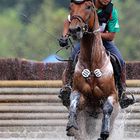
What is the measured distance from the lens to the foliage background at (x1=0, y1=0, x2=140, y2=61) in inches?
1900

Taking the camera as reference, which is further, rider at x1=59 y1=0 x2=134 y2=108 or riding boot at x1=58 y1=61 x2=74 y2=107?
riding boot at x1=58 y1=61 x2=74 y2=107

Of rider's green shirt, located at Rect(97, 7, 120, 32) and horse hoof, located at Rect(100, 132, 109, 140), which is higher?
rider's green shirt, located at Rect(97, 7, 120, 32)

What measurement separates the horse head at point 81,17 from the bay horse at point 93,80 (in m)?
0.02

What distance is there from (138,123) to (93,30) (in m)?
5.14

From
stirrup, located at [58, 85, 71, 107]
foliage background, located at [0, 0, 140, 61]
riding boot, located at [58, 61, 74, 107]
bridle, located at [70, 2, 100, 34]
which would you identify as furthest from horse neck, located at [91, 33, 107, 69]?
foliage background, located at [0, 0, 140, 61]

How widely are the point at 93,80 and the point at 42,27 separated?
130ft

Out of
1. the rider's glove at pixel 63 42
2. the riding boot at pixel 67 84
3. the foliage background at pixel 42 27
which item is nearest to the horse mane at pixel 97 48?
the rider's glove at pixel 63 42

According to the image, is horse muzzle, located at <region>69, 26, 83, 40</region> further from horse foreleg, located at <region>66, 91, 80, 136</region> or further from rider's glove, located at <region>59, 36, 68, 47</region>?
horse foreleg, located at <region>66, 91, 80, 136</region>

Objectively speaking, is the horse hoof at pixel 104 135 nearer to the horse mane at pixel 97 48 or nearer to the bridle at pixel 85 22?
the horse mane at pixel 97 48

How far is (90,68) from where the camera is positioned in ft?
48.4

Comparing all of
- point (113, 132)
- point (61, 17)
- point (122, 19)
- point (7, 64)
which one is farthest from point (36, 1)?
point (113, 132)

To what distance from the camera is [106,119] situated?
48.4 feet

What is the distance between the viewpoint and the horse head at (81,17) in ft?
45.6

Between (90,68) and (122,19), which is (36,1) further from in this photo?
(90,68)
